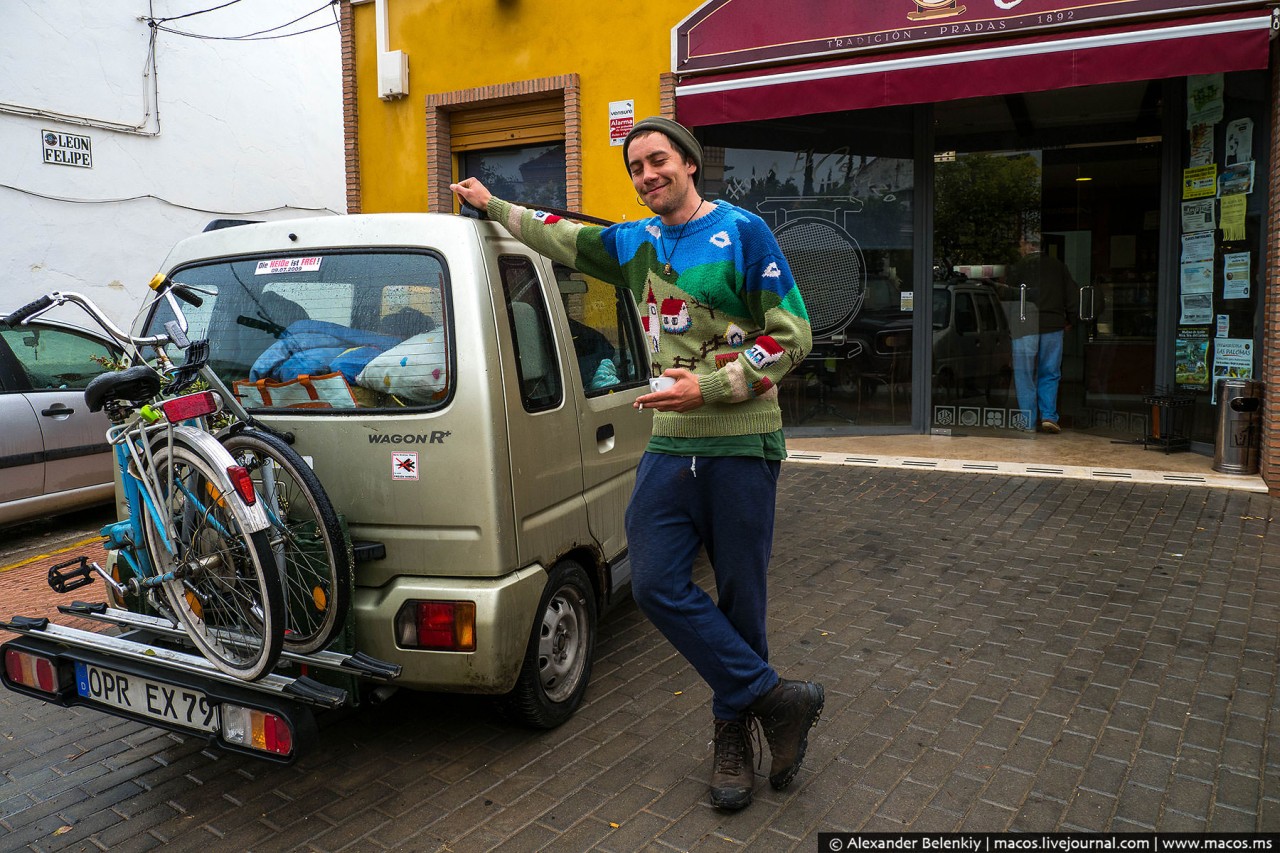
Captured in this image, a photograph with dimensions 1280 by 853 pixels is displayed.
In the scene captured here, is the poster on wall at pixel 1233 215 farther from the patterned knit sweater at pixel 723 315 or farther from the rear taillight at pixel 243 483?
the rear taillight at pixel 243 483

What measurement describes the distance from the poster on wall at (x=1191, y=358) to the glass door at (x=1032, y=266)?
93 centimetres

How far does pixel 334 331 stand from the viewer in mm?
3307

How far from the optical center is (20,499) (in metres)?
6.45

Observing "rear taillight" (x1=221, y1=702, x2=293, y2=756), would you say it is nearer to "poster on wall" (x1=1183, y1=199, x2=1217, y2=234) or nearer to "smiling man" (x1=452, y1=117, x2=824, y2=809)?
"smiling man" (x1=452, y1=117, x2=824, y2=809)

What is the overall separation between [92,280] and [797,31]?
404 inches

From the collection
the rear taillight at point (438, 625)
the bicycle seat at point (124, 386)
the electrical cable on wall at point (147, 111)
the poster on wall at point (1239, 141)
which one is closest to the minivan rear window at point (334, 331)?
the bicycle seat at point (124, 386)

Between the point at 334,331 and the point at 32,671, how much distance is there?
1415 millimetres

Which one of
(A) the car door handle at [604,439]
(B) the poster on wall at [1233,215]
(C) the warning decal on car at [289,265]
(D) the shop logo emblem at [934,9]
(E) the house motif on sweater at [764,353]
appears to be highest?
(D) the shop logo emblem at [934,9]

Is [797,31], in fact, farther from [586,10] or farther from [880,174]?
[586,10]

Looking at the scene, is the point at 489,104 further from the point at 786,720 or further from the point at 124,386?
the point at 786,720

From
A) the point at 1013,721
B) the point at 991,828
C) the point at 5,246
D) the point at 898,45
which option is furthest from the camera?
the point at 5,246

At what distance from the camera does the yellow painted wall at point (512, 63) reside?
9680mm

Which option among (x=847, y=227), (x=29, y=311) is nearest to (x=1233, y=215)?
(x=847, y=227)

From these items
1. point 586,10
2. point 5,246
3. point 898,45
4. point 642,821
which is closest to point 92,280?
point 5,246
